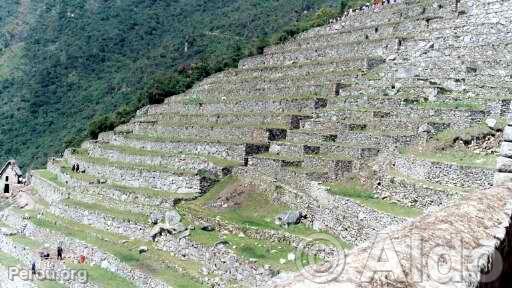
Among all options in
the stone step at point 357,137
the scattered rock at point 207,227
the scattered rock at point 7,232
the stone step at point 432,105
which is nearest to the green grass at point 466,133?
the stone step at point 432,105

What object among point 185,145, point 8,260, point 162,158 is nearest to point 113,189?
point 162,158

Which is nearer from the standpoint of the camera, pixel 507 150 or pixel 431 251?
pixel 431 251

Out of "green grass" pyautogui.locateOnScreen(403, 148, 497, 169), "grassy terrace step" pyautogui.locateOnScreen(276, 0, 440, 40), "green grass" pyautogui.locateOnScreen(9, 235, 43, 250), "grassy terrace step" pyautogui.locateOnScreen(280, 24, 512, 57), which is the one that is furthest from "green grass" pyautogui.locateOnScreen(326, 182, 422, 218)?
"grassy terrace step" pyautogui.locateOnScreen(276, 0, 440, 40)

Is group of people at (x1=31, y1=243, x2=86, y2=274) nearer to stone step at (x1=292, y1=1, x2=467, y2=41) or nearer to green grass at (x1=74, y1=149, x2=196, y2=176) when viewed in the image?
green grass at (x1=74, y1=149, x2=196, y2=176)

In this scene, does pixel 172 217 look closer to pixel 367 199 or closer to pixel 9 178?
pixel 367 199

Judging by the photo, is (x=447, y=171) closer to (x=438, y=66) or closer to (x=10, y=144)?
(x=438, y=66)

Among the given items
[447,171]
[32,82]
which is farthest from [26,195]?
[32,82]

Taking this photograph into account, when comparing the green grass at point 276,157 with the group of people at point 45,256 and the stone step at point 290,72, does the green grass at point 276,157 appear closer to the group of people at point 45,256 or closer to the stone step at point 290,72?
the stone step at point 290,72
